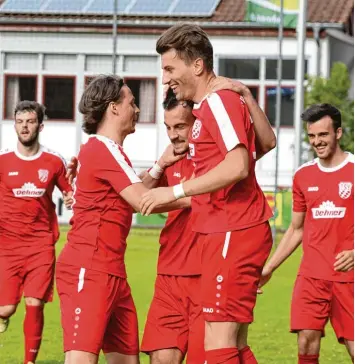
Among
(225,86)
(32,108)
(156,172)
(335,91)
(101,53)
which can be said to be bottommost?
(156,172)

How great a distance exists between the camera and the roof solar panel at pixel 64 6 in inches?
1528

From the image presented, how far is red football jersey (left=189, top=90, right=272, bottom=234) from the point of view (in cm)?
652

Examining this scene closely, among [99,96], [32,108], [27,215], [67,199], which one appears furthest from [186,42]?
[27,215]

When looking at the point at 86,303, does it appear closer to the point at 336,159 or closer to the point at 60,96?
the point at 336,159

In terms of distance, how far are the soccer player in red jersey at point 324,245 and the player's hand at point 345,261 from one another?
24.0 inches

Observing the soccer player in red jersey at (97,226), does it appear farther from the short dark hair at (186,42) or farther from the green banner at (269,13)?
the green banner at (269,13)

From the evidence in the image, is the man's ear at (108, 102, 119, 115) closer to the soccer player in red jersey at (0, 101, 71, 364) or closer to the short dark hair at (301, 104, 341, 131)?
the short dark hair at (301, 104, 341, 131)

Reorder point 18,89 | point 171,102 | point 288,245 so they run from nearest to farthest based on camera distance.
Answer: point 171,102 → point 288,245 → point 18,89

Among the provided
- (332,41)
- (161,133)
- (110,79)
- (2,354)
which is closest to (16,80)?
(161,133)

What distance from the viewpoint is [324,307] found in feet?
30.6

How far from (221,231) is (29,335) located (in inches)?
178

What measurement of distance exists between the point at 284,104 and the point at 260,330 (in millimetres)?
26117

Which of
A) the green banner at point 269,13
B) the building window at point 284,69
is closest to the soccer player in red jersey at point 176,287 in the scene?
the green banner at point 269,13

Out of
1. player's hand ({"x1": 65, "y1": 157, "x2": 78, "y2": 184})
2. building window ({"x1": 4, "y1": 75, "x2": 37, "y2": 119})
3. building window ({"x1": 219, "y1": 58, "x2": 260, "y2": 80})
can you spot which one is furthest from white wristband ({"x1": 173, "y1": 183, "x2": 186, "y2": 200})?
building window ({"x1": 4, "y1": 75, "x2": 37, "y2": 119})
